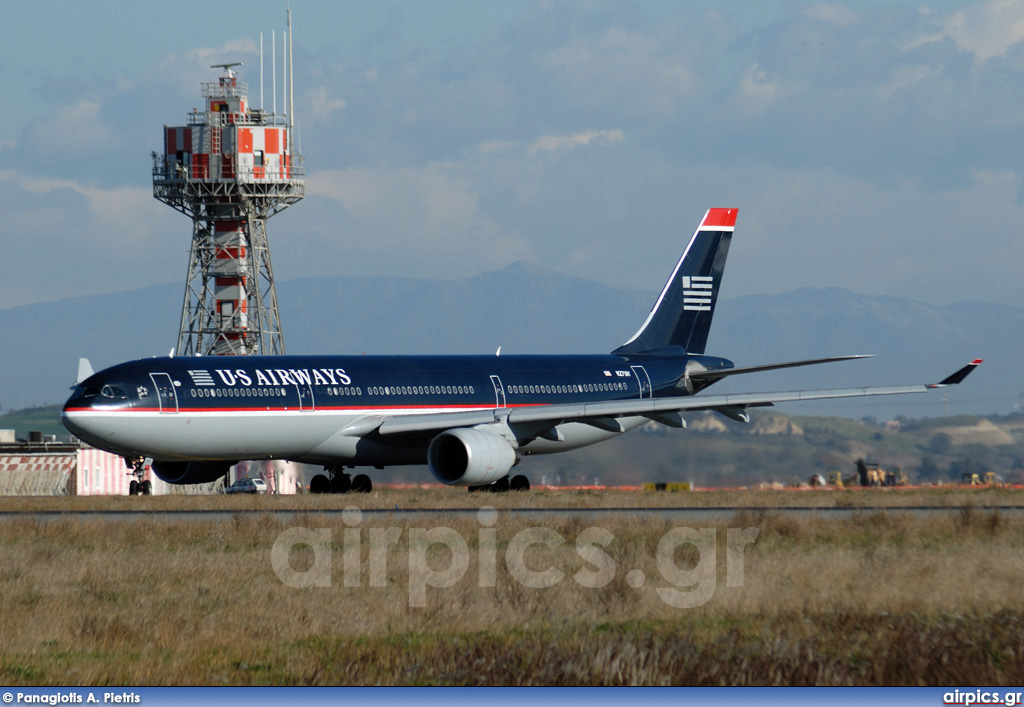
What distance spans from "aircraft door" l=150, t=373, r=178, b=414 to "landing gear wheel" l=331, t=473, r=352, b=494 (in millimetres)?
7217

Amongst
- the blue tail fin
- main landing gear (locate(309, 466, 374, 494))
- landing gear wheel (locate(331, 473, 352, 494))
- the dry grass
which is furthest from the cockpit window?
the blue tail fin

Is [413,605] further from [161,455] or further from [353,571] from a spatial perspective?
[161,455]

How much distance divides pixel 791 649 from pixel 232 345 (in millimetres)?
58415

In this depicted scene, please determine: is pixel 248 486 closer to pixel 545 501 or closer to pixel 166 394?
pixel 166 394

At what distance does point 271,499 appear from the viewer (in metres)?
34.1

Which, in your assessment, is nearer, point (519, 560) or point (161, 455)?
point (519, 560)

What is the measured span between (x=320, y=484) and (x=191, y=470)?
A: 13.3 feet

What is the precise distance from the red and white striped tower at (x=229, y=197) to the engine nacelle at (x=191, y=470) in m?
30.7

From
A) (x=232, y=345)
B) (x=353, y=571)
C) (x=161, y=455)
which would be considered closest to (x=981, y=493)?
(x=161, y=455)

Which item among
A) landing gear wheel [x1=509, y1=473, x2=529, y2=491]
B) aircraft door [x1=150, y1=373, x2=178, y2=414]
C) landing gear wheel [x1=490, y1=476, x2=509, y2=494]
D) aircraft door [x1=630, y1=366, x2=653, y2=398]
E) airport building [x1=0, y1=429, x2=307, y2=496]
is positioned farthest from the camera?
airport building [x1=0, y1=429, x2=307, y2=496]

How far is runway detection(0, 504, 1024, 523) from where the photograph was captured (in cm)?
2531

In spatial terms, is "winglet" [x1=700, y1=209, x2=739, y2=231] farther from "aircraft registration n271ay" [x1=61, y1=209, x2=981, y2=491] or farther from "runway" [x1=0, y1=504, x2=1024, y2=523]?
"runway" [x1=0, y1=504, x2=1024, y2=523]

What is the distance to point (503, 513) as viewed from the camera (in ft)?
86.3

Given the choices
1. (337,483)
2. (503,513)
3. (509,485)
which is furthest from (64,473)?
(503,513)
